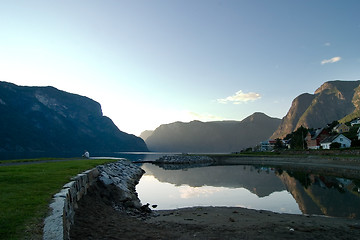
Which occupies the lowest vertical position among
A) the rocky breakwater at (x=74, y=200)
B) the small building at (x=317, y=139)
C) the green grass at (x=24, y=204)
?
the rocky breakwater at (x=74, y=200)

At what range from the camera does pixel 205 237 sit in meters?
8.87

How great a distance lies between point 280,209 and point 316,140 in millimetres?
88026

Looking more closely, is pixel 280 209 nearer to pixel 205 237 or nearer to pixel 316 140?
pixel 205 237

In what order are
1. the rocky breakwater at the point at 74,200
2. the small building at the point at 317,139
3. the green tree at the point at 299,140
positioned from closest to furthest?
the rocky breakwater at the point at 74,200
the green tree at the point at 299,140
the small building at the point at 317,139

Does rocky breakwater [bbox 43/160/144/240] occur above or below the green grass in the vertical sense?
below

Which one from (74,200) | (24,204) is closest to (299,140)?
(74,200)

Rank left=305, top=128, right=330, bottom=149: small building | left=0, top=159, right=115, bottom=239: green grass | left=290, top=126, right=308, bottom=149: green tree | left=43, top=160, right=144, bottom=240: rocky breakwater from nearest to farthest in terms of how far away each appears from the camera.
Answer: left=0, top=159, right=115, bottom=239: green grass → left=43, top=160, right=144, bottom=240: rocky breakwater → left=290, top=126, right=308, bottom=149: green tree → left=305, top=128, right=330, bottom=149: small building

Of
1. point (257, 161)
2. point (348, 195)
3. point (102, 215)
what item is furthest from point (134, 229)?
point (257, 161)

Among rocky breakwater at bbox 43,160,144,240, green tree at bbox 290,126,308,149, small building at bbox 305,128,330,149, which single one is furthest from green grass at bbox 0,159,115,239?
small building at bbox 305,128,330,149

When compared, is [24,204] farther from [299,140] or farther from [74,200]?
[299,140]

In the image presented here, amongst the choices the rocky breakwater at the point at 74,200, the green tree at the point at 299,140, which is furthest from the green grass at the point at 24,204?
the green tree at the point at 299,140

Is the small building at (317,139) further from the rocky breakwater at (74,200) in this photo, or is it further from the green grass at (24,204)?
the green grass at (24,204)

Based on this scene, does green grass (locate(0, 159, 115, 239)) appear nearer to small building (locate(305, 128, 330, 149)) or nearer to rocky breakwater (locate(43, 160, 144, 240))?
rocky breakwater (locate(43, 160, 144, 240))

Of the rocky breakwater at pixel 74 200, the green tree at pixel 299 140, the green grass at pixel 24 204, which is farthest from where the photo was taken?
the green tree at pixel 299 140
